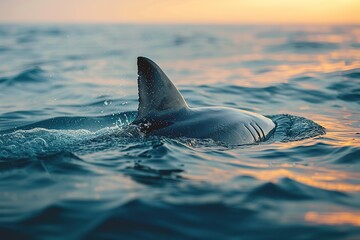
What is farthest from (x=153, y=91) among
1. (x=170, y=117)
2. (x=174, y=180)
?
(x=174, y=180)

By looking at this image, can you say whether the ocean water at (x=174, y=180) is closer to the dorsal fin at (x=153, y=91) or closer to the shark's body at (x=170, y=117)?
the shark's body at (x=170, y=117)

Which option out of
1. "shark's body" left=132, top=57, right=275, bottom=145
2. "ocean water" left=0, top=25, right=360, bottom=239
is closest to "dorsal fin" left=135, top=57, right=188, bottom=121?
"shark's body" left=132, top=57, right=275, bottom=145

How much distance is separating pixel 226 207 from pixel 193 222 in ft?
1.54

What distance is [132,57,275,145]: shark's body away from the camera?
6730 millimetres

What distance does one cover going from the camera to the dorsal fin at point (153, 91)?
6.70m

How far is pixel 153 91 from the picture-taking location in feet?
22.2

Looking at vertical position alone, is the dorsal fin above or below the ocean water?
above

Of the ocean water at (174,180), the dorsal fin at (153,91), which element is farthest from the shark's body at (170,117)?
the ocean water at (174,180)

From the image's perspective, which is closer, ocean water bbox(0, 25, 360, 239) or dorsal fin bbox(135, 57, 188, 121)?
ocean water bbox(0, 25, 360, 239)

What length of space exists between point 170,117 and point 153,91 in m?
0.45

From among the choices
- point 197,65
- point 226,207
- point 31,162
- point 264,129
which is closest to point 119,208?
point 226,207

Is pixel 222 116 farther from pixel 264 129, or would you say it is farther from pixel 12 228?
pixel 12 228

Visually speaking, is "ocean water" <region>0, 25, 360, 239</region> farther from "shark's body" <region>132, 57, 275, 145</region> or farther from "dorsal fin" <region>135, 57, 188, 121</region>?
"dorsal fin" <region>135, 57, 188, 121</region>

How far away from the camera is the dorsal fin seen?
670 cm
